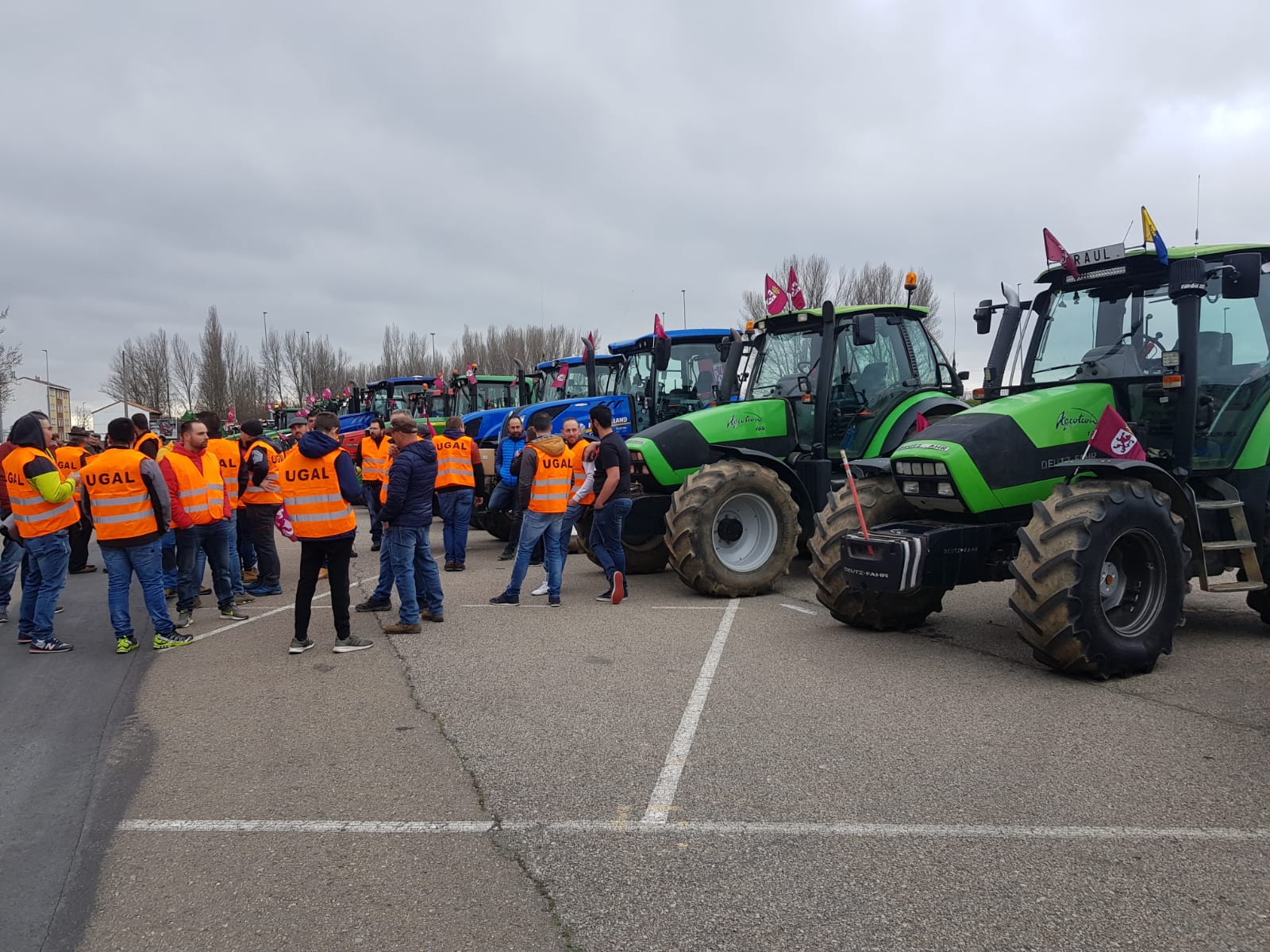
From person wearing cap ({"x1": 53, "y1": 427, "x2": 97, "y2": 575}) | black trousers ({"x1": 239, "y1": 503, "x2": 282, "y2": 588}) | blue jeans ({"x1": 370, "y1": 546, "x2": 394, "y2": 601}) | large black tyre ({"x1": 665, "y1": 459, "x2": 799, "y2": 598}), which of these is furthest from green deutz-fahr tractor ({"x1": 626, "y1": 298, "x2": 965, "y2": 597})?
person wearing cap ({"x1": 53, "y1": 427, "x2": 97, "y2": 575})

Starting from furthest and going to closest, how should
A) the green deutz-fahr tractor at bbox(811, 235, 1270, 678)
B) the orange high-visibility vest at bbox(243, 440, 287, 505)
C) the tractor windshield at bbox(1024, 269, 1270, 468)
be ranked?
the orange high-visibility vest at bbox(243, 440, 287, 505) → the tractor windshield at bbox(1024, 269, 1270, 468) → the green deutz-fahr tractor at bbox(811, 235, 1270, 678)

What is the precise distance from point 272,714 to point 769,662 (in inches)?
128

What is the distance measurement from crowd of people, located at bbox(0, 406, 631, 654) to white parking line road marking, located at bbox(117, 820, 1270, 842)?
10.6 feet

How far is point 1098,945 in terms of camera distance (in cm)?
286

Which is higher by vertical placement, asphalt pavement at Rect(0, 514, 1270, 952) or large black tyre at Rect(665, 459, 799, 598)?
large black tyre at Rect(665, 459, 799, 598)

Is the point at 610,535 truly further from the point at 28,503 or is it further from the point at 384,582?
the point at 28,503

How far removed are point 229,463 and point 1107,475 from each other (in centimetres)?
821

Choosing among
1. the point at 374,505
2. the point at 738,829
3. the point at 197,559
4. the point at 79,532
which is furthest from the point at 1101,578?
the point at 79,532

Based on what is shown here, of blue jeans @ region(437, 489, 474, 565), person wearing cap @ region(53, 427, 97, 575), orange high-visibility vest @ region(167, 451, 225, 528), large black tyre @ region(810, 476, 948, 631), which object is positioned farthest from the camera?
person wearing cap @ region(53, 427, 97, 575)

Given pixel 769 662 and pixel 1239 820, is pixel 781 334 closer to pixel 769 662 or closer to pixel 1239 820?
pixel 769 662

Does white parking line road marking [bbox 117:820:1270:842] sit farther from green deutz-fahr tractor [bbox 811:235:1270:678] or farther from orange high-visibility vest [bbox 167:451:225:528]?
orange high-visibility vest [bbox 167:451:225:528]

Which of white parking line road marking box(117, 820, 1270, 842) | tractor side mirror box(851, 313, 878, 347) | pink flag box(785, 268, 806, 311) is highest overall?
pink flag box(785, 268, 806, 311)

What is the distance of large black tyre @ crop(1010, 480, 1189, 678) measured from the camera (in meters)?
5.44

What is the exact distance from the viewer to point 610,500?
882cm
